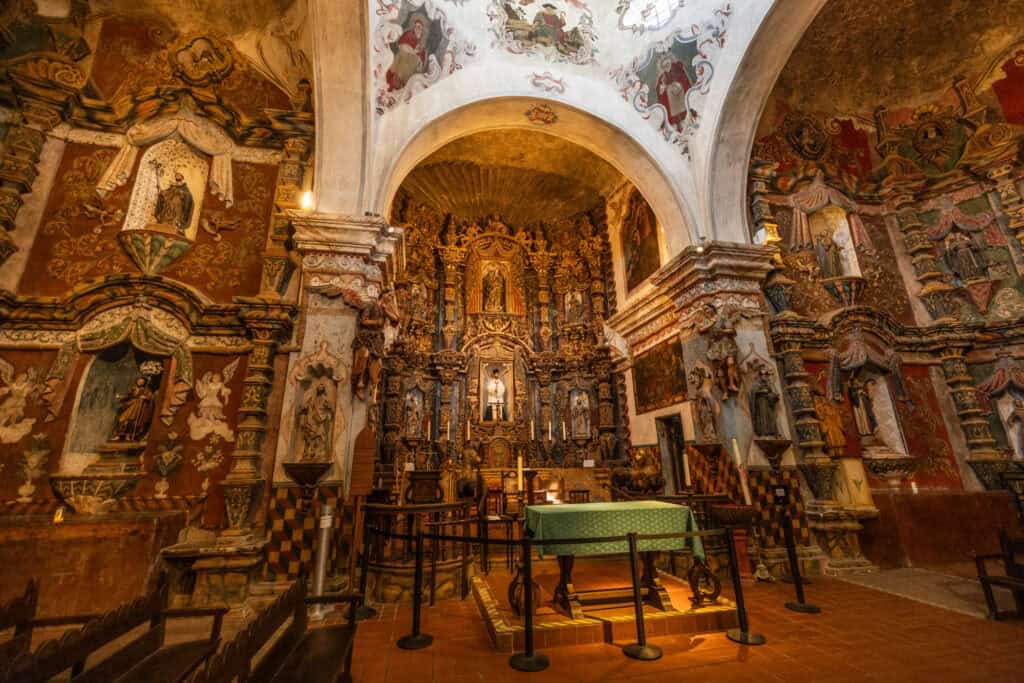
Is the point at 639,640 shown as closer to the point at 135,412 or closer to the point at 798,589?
the point at 798,589

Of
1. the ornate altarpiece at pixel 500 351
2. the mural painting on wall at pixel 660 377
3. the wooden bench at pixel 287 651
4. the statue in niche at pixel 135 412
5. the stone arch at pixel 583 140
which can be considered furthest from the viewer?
the ornate altarpiece at pixel 500 351

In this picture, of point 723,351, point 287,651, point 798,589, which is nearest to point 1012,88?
point 723,351

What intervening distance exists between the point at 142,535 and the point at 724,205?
31.9 feet

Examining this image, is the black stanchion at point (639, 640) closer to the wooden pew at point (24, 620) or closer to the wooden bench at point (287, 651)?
the wooden bench at point (287, 651)

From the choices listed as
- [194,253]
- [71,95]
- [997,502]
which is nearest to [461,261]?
[194,253]

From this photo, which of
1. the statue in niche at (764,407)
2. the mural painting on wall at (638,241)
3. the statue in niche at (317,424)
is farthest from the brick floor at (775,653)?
the mural painting on wall at (638,241)

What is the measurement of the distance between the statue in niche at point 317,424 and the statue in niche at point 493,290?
7.38 metres

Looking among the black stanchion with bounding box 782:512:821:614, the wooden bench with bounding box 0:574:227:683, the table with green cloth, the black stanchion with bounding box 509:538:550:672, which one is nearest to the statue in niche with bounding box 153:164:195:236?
the wooden bench with bounding box 0:574:227:683

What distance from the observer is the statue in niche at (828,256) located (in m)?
8.23

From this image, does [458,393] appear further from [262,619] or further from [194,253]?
[262,619]

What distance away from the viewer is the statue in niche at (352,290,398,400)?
5.86 meters

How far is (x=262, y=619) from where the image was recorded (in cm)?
227

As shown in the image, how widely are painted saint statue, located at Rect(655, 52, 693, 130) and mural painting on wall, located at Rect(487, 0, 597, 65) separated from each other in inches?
55.9

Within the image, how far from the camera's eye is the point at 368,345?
19.8ft
